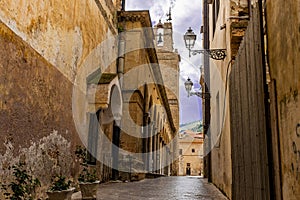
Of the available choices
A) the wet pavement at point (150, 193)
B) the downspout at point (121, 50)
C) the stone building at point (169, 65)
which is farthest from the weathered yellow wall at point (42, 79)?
the stone building at point (169, 65)

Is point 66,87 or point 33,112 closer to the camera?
point 33,112

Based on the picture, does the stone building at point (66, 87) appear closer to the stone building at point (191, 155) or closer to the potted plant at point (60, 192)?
the potted plant at point (60, 192)

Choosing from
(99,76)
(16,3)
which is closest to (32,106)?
(16,3)

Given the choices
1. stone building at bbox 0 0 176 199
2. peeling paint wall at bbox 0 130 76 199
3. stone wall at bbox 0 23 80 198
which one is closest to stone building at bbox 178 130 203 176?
stone building at bbox 0 0 176 199

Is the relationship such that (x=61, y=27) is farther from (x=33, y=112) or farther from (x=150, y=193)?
(x=150, y=193)

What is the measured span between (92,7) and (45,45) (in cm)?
402

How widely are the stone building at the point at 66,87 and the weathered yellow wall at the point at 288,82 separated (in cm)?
340

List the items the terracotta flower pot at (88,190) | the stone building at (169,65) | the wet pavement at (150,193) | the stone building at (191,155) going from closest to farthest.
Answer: the terracotta flower pot at (88,190), the wet pavement at (150,193), the stone building at (169,65), the stone building at (191,155)

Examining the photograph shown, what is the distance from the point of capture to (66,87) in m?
7.64

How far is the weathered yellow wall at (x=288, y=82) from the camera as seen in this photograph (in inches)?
120

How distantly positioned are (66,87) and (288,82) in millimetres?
5258

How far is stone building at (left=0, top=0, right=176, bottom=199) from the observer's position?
5.24 m

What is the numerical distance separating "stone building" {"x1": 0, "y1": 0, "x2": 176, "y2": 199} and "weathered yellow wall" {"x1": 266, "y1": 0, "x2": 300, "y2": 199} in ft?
11.2

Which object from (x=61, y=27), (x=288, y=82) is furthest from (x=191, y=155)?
(x=288, y=82)
